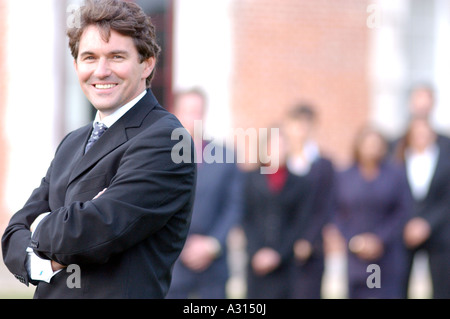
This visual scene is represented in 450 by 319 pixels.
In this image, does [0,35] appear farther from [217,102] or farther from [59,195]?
[59,195]

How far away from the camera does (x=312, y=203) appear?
7.32 m

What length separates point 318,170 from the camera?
743 cm

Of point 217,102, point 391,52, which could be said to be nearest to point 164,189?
point 217,102

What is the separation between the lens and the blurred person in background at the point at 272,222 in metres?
6.97

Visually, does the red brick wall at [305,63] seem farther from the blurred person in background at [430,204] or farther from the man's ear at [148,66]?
the man's ear at [148,66]

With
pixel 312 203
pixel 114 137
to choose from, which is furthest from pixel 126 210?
pixel 312 203

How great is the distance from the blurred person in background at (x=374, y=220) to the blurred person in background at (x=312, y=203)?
30 centimetres

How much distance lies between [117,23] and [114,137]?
0.44 metres

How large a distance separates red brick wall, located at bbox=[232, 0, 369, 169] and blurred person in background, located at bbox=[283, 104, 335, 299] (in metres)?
2.16

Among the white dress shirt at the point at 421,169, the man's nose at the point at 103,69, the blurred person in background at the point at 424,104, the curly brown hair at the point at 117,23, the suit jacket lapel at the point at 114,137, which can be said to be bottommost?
the suit jacket lapel at the point at 114,137

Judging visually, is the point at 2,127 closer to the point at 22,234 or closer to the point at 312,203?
the point at 312,203

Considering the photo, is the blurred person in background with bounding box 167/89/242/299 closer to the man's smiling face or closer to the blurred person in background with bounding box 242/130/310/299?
the blurred person in background with bounding box 242/130/310/299

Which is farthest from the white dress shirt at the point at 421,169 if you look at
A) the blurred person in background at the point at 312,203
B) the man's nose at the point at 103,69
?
the man's nose at the point at 103,69

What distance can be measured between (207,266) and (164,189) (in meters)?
3.51
